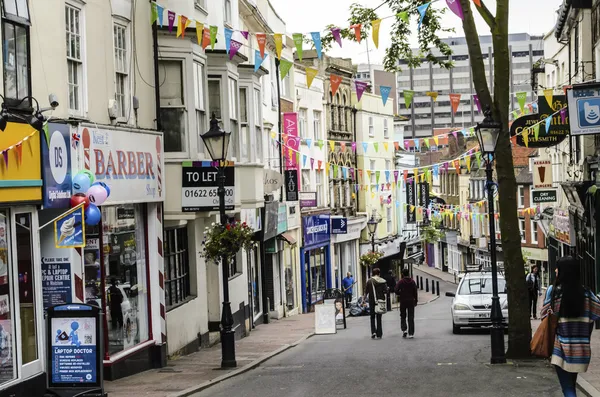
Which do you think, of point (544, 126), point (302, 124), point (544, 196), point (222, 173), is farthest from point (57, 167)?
point (302, 124)

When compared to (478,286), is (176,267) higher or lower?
higher

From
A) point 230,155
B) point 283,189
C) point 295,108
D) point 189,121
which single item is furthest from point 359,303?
point 189,121

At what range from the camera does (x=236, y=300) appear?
1161 inches

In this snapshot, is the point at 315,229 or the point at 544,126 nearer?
the point at 544,126

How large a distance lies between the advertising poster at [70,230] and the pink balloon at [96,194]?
0.47m

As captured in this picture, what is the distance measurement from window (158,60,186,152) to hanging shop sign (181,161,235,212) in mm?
650

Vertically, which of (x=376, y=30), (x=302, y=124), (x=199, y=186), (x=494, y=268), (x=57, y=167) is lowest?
(x=494, y=268)

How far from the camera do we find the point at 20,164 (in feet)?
43.1

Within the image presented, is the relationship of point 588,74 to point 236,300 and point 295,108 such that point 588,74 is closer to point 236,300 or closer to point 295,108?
point 236,300

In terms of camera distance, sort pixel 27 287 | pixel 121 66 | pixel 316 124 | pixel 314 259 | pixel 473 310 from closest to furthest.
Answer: pixel 27 287 → pixel 121 66 → pixel 473 310 → pixel 314 259 → pixel 316 124

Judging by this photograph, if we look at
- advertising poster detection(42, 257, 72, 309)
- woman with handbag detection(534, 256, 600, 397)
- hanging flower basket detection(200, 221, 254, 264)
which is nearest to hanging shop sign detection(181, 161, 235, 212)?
hanging flower basket detection(200, 221, 254, 264)

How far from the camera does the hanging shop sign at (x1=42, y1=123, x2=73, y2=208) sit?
13969mm

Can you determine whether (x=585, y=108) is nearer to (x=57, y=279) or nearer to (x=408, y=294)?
(x=408, y=294)

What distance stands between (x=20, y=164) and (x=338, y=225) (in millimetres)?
38410
